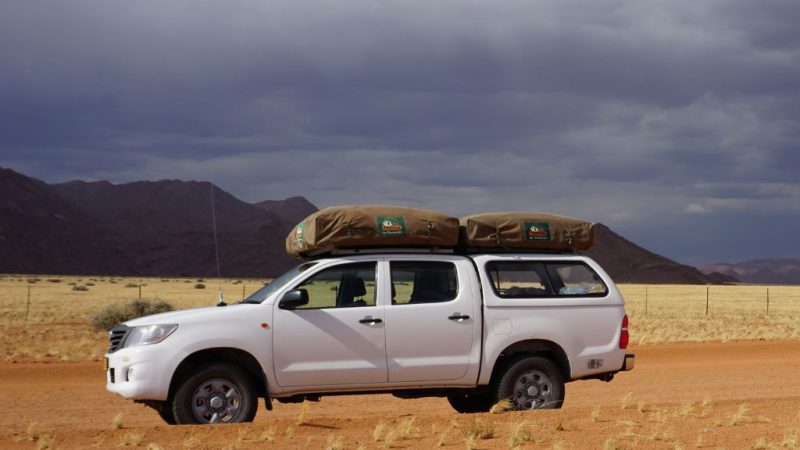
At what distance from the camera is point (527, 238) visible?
39.1 feet

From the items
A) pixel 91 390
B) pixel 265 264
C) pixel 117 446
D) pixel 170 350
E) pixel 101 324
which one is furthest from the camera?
pixel 265 264

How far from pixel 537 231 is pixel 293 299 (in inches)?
127

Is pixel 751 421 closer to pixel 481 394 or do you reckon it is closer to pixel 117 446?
pixel 481 394

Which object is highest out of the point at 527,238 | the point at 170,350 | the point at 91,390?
the point at 527,238

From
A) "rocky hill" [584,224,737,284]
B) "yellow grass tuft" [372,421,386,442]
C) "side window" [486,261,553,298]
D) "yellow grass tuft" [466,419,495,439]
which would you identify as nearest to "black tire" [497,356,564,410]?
"side window" [486,261,553,298]

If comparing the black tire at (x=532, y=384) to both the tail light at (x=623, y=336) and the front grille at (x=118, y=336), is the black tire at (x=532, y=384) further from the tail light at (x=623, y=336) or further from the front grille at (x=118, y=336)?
the front grille at (x=118, y=336)

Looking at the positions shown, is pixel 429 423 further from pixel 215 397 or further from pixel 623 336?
pixel 623 336

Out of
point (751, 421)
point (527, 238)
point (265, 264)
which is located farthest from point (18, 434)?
point (265, 264)

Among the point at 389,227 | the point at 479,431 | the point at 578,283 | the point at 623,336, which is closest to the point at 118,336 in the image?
the point at 389,227

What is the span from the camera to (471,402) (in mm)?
12648

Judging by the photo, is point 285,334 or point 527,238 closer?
point 285,334

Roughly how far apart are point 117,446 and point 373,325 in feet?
9.74

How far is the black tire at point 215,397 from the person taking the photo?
34.1ft

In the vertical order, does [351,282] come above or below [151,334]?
above
